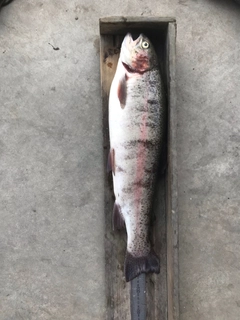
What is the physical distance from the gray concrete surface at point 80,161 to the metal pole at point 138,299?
24cm

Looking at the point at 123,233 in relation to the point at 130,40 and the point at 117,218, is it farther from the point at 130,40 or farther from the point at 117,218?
the point at 130,40

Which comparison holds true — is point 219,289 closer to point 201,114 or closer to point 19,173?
point 201,114

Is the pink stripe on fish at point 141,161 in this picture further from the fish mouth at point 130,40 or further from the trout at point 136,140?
the fish mouth at point 130,40

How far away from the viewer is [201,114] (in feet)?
8.93

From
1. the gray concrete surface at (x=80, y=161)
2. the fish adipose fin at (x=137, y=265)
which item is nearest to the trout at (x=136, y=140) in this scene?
the fish adipose fin at (x=137, y=265)

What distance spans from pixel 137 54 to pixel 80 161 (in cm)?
77

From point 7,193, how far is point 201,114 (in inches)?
53.3

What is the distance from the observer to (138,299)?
8.19ft

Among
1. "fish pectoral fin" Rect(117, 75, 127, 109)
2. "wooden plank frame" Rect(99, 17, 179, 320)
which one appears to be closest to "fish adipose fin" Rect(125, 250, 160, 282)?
"wooden plank frame" Rect(99, 17, 179, 320)

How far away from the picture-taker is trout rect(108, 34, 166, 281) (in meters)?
2.38

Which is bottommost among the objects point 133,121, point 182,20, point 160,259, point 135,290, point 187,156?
point 135,290

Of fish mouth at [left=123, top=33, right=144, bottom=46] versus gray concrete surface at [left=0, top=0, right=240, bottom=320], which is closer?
fish mouth at [left=123, top=33, right=144, bottom=46]

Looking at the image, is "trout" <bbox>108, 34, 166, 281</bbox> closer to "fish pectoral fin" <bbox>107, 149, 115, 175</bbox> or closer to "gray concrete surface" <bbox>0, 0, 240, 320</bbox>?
"fish pectoral fin" <bbox>107, 149, 115, 175</bbox>

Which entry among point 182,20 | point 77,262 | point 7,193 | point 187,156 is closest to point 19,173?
point 7,193
